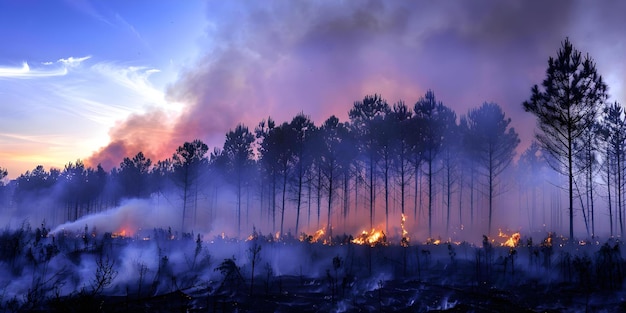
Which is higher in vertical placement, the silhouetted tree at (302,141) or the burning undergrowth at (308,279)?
the silhouetted tree at (302,141)

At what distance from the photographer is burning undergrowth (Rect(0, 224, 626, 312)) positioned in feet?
53.0

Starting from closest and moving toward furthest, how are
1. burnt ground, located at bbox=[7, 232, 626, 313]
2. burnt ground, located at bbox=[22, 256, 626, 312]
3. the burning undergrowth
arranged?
burnt ground, located at bbox=[22, 256, 626, 312] → burnt ground, located at bbox=[7, 232, 626, 313] → the burning undergrowth

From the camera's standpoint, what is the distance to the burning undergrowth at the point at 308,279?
16.2 metres

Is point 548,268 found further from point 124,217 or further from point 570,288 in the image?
point 124,217

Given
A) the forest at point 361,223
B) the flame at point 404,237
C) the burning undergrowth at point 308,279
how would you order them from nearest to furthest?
the burning undergrowth at point 308,279, the forest at point 361,223, the flame at point 404,237

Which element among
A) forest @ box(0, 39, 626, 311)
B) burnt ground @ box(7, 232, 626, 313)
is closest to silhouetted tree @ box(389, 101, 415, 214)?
forest @ box(0, 39, 626, 311)

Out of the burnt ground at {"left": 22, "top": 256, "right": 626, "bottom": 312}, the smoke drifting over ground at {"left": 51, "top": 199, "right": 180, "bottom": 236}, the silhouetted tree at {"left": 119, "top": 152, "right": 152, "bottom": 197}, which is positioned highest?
the silhouetted tree at {"left": 119, "top": 152, "right": 152, "bottom": 197}

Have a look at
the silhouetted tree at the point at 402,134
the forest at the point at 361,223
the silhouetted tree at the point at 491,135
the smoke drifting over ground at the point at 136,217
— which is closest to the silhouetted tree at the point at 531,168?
the forest at the point at 361,223

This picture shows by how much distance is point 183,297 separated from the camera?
55.6 ft

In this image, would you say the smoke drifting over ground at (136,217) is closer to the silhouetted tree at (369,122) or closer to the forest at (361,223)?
the forest at (361,223)

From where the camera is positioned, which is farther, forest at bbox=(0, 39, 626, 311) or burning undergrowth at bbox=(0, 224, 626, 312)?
forest at bbox=(0, 39, 626, 311)

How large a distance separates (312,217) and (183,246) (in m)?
49.2

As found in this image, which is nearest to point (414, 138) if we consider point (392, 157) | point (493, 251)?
point (392, 157)

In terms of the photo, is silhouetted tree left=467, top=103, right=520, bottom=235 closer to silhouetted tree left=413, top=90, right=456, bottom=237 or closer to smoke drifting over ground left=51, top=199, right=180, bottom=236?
silhouetted tree left=413, top=90, right=456, bottom=237
